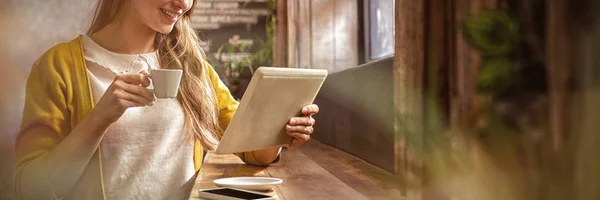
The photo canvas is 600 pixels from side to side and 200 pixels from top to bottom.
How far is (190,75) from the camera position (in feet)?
6.00

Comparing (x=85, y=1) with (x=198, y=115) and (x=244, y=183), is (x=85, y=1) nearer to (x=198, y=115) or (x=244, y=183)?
(x=198, y=115)

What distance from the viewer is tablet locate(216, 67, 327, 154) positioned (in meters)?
1.43

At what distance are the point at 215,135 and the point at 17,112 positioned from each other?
10.4 ft

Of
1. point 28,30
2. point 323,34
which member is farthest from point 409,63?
point 28,30

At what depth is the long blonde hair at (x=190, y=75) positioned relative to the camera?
180 cm

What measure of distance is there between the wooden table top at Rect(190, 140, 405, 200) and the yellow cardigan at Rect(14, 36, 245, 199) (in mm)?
362

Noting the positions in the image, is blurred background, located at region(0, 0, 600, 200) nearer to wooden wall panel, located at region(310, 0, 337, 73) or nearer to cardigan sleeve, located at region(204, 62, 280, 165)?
cardigan sleeve, located at region(204, 62, 280, 165)

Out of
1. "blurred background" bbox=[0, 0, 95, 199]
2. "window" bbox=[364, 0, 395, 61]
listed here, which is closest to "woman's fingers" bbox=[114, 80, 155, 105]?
"window" bbox=[364, 0, 395, 61]

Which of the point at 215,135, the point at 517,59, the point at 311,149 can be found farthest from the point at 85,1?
the point at 517,59

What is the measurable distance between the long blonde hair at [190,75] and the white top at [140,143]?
0.03 metres

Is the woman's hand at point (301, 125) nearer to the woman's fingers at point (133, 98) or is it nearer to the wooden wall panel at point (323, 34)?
the woman's fingers at point (133, 98)

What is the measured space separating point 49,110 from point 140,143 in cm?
28

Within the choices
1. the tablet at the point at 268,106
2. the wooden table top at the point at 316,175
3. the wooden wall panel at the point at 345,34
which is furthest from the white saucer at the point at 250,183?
the wooden wall panel at the point at 345,34

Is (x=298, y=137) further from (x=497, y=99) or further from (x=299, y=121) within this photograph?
(x=497, y=99)
